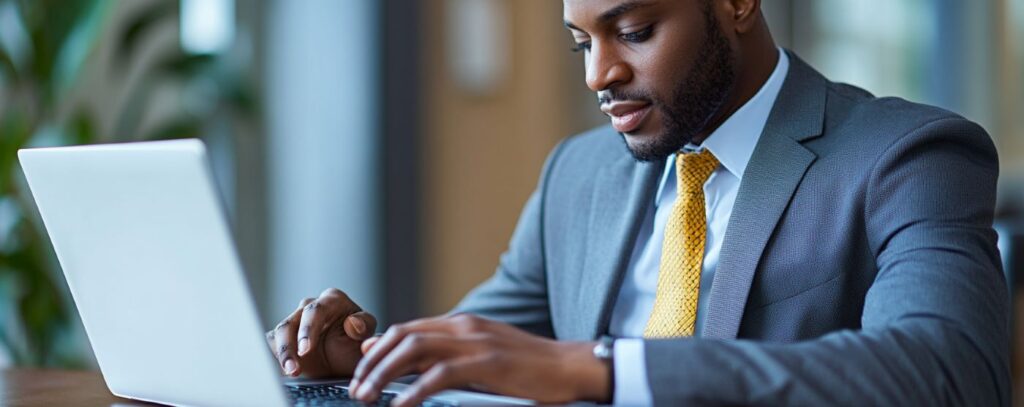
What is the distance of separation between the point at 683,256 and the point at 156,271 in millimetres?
728

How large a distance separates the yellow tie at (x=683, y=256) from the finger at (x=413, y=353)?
1.89 feet

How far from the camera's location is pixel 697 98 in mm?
1676

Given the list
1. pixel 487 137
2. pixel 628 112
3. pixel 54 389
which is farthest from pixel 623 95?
pixel 487 137

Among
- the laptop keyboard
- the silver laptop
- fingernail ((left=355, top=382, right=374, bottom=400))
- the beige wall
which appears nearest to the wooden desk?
the silver laptop

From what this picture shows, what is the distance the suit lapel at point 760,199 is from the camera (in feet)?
5.08

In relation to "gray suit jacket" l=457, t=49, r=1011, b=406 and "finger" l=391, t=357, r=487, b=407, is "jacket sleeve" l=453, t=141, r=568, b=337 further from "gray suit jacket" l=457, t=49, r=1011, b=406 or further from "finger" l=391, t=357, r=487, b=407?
"finger" l=391, t=357, r=487, b=407

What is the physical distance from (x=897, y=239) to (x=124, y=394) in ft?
2.90

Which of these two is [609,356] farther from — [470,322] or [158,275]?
[158,275]

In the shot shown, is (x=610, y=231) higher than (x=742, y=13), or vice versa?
(x=742, y=13)

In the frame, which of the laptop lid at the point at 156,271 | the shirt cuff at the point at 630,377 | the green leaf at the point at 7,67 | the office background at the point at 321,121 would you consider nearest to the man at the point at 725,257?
the shirt cuff at the point at 630,377

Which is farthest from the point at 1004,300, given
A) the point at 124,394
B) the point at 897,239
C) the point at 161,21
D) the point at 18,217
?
the point at 161,21

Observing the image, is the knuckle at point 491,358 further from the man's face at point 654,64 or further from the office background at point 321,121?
the office background at point 321,121

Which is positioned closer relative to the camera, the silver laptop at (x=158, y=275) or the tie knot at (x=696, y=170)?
the silver laptop at (x=158, y=275)

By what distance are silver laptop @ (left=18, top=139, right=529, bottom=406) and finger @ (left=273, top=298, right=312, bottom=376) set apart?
0.23 ft
